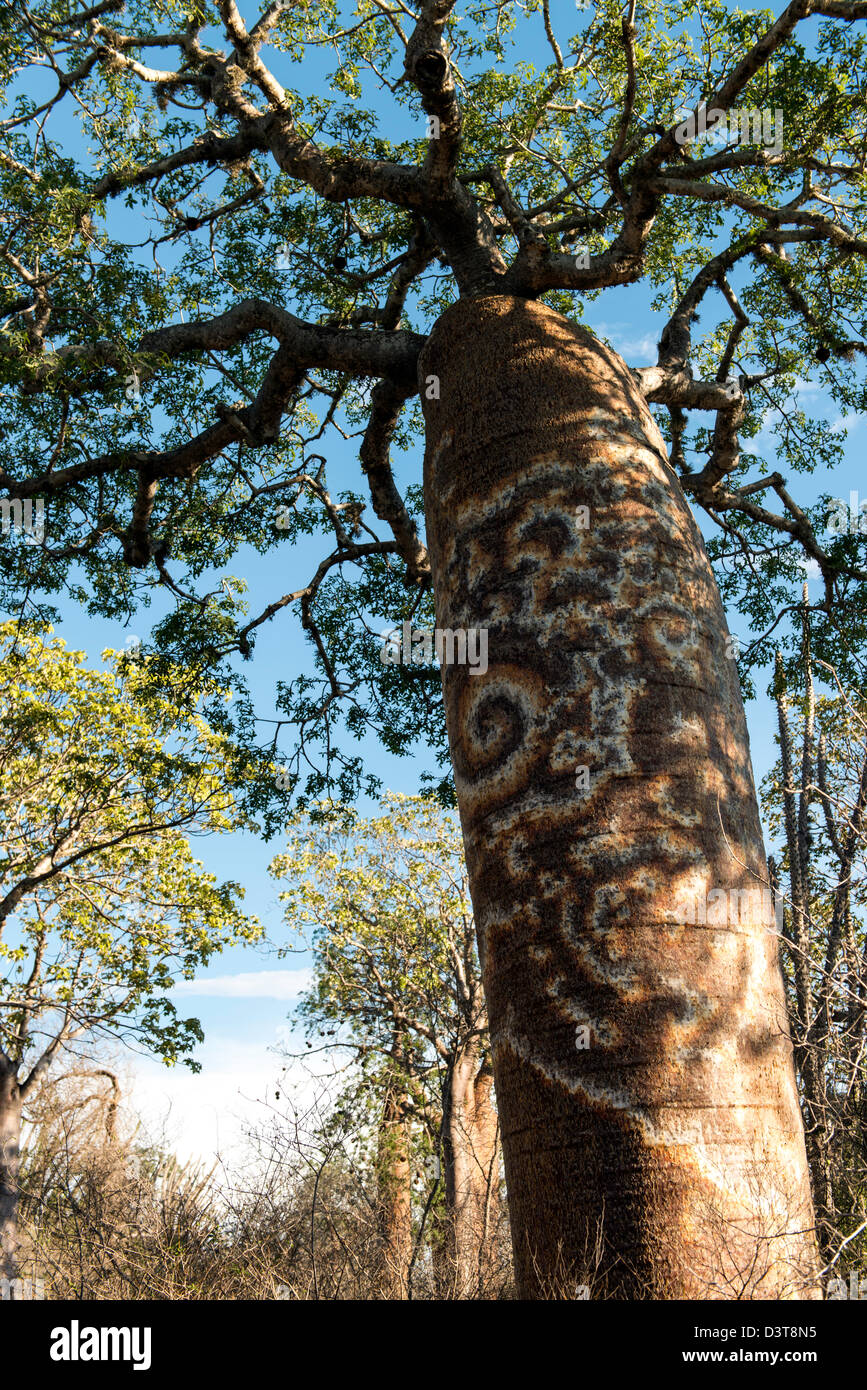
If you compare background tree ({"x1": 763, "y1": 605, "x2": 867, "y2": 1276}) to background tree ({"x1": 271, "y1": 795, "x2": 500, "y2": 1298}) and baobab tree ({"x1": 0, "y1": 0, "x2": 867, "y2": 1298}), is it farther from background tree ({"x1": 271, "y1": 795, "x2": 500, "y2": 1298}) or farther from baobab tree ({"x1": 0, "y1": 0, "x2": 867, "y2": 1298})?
background tree ({"x1": 271, "y1": 795, "x2": 500, "y2": 1298})

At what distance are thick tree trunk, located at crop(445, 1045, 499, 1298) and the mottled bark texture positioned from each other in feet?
5.31

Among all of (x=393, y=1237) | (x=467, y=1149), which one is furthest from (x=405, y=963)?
(x=393, y=1237)

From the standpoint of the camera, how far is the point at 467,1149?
10562 millimetres

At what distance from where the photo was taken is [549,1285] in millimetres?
2879

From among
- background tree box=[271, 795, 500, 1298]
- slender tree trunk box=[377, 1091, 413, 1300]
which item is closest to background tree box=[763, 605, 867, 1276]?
slender tree trunk box=[377, 1091, 413, 1300]

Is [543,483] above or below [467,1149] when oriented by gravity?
above

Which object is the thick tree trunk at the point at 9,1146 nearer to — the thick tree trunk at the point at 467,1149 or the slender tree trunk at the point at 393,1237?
the thick tree trunk at the point at 467,1149

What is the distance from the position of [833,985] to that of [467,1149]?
315 inches

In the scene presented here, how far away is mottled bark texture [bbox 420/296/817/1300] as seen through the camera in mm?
2875

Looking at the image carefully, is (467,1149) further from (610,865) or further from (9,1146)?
(610,865)

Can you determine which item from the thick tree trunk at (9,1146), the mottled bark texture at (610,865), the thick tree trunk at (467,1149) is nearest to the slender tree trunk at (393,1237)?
the thick tree trunk at (467,1149)

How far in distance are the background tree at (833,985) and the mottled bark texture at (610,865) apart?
0.86 ft

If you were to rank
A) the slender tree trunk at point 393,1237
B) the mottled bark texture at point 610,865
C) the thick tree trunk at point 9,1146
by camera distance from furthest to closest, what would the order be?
the thick tree trunk at point 9,1146, the slender tree trunk at point 393,1237, the mottled bark texture at point 610,865

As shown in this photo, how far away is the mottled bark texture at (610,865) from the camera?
2875 mm
